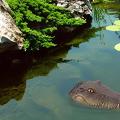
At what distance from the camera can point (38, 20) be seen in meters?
10.4

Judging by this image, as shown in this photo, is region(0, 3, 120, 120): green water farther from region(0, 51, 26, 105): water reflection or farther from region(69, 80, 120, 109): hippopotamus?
region(69, 80, 120, 109): hippopotamus

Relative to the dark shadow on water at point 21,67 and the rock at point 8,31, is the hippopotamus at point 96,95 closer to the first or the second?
the dark shadow on water at point 21,67

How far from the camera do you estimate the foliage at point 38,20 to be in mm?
9985

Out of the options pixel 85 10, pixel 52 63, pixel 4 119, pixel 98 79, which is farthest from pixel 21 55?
pixel 85 10

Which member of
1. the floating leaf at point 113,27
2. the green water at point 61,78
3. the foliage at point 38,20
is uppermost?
the foliage at point 38,20

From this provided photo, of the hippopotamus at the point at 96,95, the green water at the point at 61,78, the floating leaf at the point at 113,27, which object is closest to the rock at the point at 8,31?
the green water at the point at 61,78

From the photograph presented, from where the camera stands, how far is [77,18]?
11875 millimetres

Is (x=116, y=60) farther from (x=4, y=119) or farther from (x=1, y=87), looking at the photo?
(x=4, y=119)

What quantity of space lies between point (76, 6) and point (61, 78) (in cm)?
395

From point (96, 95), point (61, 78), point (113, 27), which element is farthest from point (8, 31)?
point (113, 27)

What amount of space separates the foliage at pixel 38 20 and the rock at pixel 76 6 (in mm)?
439

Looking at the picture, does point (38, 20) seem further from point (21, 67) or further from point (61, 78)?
point (61, 78)

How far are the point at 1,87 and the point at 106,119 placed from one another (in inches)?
96.5

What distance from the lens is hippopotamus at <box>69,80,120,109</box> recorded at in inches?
296
